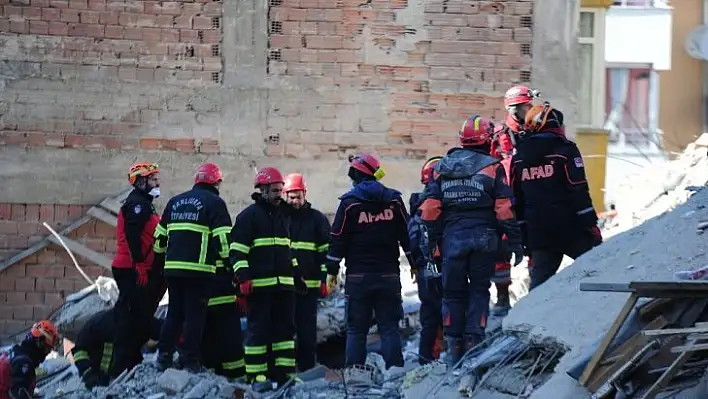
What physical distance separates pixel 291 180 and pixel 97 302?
353 centimetres

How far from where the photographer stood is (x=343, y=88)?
15.2 m

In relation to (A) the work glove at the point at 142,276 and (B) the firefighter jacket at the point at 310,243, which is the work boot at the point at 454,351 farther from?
(A) the work glove at the point at 142,276

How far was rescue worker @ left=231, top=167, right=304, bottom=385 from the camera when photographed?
426 inches

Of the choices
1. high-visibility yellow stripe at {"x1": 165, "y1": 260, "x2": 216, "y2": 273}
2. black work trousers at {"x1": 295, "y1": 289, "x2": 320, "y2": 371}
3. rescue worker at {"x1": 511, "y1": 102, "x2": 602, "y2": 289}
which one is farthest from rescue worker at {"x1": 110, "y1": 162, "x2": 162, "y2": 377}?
rescue worker at {"x1": 511, "y1": 102, "x2": 602, "y2": 289}

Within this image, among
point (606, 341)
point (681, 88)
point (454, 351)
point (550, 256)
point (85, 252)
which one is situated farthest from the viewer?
point (681, 88)

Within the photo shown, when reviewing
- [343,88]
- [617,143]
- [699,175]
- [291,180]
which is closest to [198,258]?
[291,180]

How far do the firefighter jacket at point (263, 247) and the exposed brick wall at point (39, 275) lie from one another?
15.2ft

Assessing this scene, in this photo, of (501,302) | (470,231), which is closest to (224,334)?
(501,302)

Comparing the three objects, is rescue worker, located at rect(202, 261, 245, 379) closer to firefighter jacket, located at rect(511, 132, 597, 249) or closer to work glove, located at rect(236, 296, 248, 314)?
work glove, located at rect(236, 296, 248, 314)

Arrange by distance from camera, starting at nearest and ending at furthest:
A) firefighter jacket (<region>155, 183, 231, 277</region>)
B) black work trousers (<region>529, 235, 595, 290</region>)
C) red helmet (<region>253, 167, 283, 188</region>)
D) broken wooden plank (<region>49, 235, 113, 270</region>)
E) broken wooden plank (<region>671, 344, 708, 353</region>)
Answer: broken wooden plank (<region>671, 344, 708, 353</region>) < black work trousers (<region>529, 235, 595, 290</region>) < firefighter jacket (<region>155, 183, 231, 277</region>) < red helmet (<region>253, 167, 283, 188</region>) < broken wooden plank (<region>49, 235, 113, 270</region>)

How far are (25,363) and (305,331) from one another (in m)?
2.56

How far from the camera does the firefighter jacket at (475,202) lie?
9141 millimetres

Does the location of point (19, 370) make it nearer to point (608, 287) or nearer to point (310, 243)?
point (310, 243)

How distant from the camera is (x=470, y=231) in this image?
9156 mm
